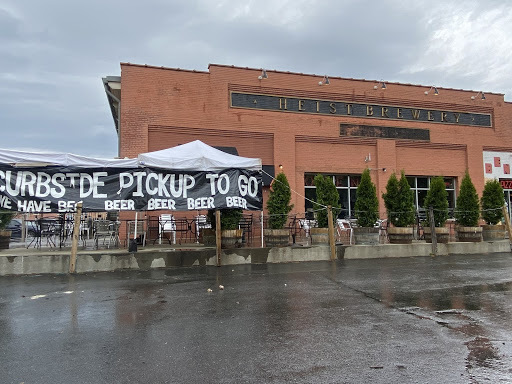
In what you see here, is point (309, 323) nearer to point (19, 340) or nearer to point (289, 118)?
point (19, 340)

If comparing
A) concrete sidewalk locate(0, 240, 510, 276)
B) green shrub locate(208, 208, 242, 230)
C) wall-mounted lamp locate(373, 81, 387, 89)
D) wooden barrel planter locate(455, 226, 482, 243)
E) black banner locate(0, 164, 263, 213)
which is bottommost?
concrete sidewalk locate(0, 240, 510, 276)

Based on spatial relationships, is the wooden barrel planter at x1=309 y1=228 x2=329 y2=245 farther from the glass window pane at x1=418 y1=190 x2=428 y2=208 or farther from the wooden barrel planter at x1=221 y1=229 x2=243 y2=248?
the glass window pane at x1=418 y1=190 x2=428 y2=208

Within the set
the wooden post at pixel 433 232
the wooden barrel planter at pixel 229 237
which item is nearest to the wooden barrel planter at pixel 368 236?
the wooden post at pixel 433 232

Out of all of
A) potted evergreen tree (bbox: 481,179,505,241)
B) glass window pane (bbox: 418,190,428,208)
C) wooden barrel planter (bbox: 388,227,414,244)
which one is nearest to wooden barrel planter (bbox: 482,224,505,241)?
potted evergreen tree (bbox: 481,179,505,241)

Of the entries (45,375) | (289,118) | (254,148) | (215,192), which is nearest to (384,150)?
(289,118)

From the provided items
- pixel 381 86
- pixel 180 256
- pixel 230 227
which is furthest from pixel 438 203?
pixel 180 256

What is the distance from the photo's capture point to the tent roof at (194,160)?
10453mm

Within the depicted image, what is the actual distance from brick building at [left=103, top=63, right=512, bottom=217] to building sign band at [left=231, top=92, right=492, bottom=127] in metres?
0.05

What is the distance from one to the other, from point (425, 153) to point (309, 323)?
17192 millimetres

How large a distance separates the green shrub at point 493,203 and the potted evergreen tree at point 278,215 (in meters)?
7.85

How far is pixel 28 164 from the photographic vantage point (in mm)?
9734

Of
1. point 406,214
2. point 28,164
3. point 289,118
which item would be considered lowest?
point 406,214

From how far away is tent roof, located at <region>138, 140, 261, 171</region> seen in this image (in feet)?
34.3

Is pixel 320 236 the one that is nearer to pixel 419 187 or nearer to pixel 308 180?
pixel 308 180
